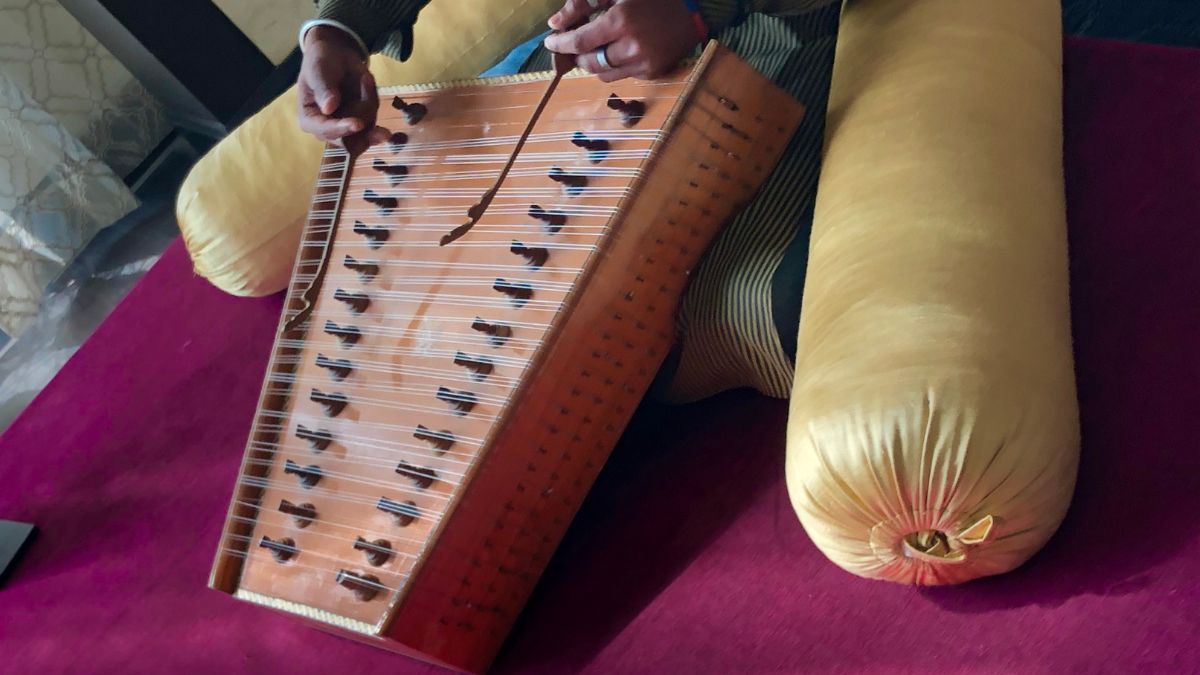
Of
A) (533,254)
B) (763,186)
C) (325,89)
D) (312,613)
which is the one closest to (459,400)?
(533,254)

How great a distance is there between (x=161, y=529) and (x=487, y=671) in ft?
2.17

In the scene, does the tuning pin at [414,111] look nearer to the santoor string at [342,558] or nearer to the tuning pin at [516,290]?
the tuning pin at [516,290]

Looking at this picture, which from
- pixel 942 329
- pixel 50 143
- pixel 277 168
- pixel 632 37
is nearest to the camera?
pixel 942 329

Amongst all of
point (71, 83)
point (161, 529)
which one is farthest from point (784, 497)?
point (71, 83)

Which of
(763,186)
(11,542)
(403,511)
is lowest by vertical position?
(11,542)

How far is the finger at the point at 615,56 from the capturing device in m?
0.80

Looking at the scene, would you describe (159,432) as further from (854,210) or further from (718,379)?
(854,210)

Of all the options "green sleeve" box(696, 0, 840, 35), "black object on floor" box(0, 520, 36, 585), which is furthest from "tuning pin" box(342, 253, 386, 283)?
"black object on floor" box(0, 520, 36, 585)

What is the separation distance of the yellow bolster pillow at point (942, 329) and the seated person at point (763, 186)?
0.30ft

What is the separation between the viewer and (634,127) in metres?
0.82

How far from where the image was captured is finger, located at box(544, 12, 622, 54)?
0.80 meters

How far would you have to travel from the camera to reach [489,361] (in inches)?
32.9

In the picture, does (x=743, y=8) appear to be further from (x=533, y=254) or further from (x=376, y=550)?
(x=376, y=550)

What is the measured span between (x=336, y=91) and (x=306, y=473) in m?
0.45
